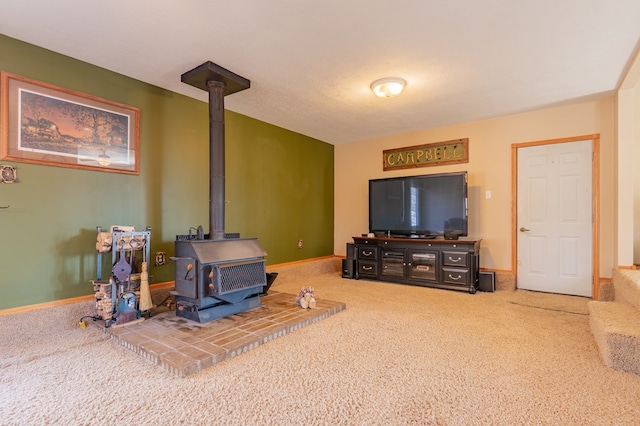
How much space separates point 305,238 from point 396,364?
3.46 meters

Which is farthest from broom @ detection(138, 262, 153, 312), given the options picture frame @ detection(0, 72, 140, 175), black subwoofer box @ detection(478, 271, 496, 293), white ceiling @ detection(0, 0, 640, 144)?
black subwoofer box @ detection(478, 271, 496, 293)

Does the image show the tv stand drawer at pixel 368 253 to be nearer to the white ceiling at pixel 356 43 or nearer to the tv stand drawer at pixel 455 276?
the tv stand drawer at pixel 455 276

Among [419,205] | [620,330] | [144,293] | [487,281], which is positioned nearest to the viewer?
[620,330]

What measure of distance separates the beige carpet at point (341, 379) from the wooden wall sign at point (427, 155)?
2.63 meters

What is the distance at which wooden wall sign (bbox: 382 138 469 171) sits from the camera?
476cm

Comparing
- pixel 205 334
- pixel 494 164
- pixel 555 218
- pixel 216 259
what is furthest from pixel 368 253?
pixel 205 334

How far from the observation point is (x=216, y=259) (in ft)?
9.20

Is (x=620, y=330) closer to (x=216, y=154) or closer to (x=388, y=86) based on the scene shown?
(x=388, y=86)

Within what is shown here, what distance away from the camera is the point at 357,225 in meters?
5.82

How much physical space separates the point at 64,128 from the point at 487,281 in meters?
4.99

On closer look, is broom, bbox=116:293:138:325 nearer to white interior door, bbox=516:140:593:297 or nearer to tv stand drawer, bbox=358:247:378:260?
tv stand drawer, bbox=358:247:378:260

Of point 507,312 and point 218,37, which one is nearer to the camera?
point 218,37

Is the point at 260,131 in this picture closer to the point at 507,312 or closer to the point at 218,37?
the point at 218,37

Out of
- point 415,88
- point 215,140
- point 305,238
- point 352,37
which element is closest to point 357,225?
point 305,238
